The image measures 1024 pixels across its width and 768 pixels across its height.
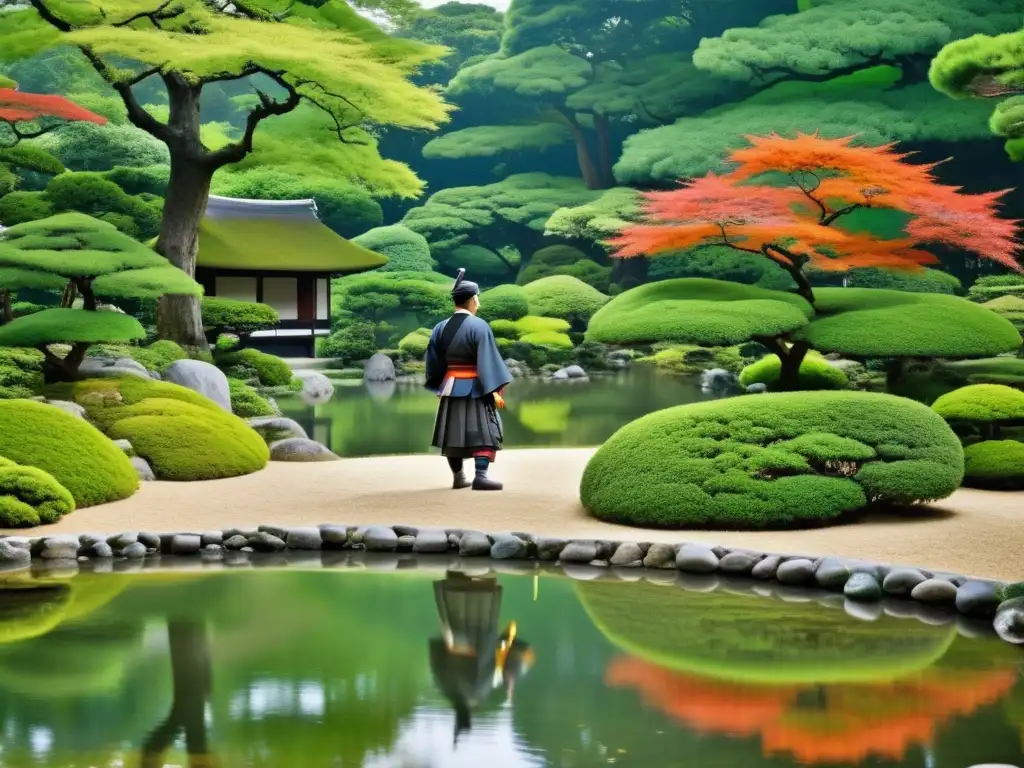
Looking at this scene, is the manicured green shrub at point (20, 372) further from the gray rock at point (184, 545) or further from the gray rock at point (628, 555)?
the gray rock at point (628, 555)

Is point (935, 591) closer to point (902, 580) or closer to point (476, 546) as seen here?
point (902, 580)

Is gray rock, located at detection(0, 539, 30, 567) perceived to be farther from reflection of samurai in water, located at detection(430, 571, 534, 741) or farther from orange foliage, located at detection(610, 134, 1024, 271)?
orange foliage, located at detection(610, 134, 1024, 271)

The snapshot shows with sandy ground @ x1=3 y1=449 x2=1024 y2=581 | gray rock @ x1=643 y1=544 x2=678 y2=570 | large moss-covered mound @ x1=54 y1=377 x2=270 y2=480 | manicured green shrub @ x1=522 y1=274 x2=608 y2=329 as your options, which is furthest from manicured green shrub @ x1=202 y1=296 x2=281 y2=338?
gray rock @ x1=643 y1=544 x2=678 y2=570

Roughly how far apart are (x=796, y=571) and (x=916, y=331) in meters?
3.83

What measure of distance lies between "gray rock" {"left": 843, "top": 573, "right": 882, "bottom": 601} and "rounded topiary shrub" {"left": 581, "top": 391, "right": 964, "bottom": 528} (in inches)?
42.2

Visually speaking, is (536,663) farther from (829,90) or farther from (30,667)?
(829,90)

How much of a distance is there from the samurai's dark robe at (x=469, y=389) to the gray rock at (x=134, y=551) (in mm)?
1828

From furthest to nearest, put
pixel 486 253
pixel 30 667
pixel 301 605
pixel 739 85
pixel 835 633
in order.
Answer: pixel 486 253 → pixel 739 85 → pixel 301 605 → pixel 835 633 → pixel 30 667

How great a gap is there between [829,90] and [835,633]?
892 inches

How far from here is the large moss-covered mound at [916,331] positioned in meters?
9.20

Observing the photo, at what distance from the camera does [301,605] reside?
5.64 m

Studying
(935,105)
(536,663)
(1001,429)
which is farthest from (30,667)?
(935,105)

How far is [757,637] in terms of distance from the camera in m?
5.09

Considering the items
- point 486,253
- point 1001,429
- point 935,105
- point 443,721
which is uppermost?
point 935,105
